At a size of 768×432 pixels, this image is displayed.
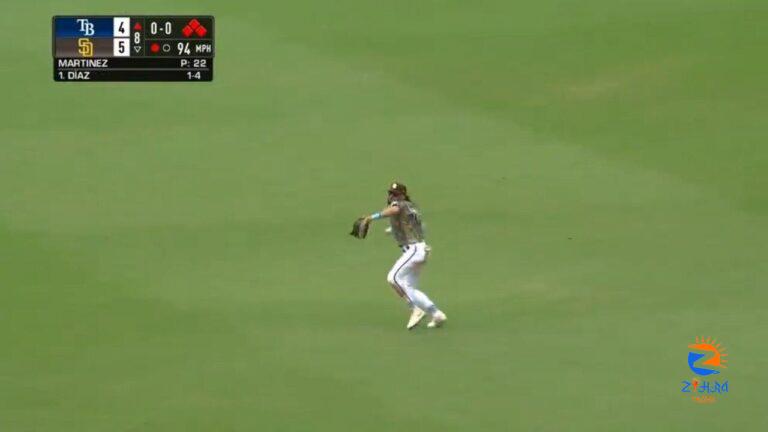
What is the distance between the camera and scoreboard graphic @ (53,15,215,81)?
28000 millimetres

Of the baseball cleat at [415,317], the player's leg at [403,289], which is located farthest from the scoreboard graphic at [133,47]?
the baseball cleat at [415,317]

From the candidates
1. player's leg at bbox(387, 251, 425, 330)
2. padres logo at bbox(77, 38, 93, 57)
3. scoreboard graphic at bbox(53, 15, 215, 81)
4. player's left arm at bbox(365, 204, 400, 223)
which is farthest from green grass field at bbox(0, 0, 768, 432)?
padres logo at bbox(77, 38, 93, 57)

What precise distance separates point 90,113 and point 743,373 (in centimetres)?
1540

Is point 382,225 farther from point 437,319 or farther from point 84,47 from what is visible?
point 84,47

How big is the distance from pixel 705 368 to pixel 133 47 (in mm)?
12729

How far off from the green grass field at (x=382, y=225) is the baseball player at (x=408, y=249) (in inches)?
17.1

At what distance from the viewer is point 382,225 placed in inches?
1062

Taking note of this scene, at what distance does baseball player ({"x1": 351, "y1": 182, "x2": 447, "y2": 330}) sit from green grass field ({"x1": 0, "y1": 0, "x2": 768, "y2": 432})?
1.42 ft

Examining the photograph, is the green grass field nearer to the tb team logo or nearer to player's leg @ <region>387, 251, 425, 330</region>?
the tb team logo

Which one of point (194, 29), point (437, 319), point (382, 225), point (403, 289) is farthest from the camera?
point (194, 29)

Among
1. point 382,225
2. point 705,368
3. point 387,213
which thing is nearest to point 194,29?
point 382,225

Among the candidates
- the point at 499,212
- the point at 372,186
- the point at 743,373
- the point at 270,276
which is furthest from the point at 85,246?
the point at 743,373

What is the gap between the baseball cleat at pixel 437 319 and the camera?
21.8m

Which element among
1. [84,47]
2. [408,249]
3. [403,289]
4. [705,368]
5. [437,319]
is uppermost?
[84,47]
